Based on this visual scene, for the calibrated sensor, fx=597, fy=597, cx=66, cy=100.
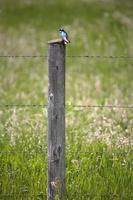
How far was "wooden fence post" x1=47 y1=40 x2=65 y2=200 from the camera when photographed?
22.8 feet

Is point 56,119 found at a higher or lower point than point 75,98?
lower

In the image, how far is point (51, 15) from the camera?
24.9 metres

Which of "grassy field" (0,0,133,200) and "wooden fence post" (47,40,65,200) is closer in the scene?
"wooden fence post" (47,40,65,200)

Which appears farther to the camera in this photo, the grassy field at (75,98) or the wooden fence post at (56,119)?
the grassy field at (75,98)

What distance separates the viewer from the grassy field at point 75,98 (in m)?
7.64

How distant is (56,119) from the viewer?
701cm

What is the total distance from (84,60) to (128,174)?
10754mm

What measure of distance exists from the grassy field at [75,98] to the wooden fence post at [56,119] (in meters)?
0.36

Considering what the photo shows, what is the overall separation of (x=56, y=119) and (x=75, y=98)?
6810 mm

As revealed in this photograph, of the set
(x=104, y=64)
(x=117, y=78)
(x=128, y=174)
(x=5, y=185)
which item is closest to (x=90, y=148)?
(x=128, y=174)

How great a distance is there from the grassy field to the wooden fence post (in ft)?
1.19

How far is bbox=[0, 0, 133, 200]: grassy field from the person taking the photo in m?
7.64

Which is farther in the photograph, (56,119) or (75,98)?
(75,98)

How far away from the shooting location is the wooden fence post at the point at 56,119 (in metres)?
6.96
